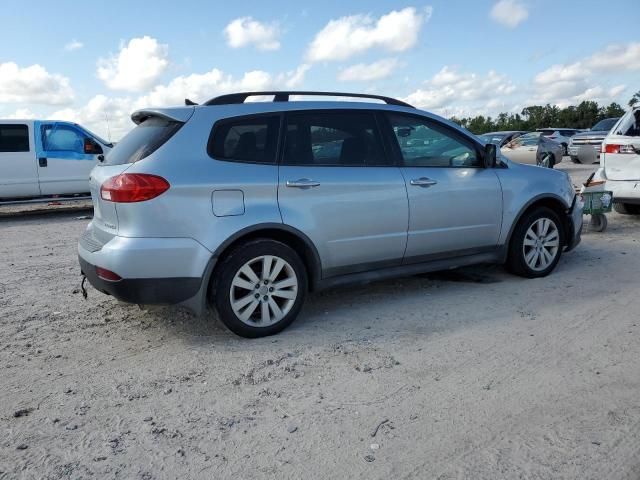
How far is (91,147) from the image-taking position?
38.6ft

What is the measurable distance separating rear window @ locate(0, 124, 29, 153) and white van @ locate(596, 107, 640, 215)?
1036 cm

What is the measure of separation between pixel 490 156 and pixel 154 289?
3155 mm

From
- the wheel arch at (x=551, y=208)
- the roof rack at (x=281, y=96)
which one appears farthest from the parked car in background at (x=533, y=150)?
the roof rack at (x=281, y=96)

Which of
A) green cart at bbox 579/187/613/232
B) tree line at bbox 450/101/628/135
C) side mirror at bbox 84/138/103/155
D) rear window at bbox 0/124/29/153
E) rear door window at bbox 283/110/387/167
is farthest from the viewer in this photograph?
tree line at bbox 450/101/628/135

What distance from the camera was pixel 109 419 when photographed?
9.73 ft

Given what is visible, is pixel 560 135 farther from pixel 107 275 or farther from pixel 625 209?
pixel 107 275

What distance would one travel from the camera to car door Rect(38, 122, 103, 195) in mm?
11336

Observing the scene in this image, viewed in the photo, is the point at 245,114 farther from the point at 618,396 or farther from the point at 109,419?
the point at 618,396

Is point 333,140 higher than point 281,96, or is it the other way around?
point 281,96

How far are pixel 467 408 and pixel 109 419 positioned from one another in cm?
189

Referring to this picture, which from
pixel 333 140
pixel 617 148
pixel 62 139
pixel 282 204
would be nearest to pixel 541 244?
pixel 333 140

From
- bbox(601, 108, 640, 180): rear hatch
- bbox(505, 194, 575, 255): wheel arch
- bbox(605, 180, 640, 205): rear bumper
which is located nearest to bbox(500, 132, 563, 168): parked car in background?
bbox(601, 108, 640, 180): rear hatch

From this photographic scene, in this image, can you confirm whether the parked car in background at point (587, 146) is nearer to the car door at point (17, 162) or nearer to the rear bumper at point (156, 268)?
the car door at point (17, 162)

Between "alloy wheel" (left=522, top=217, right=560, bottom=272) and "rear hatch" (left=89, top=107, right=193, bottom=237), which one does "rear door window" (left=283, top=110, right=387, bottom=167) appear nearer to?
"rear hatch" (left=89, top=107, right=193, bottom=237)
